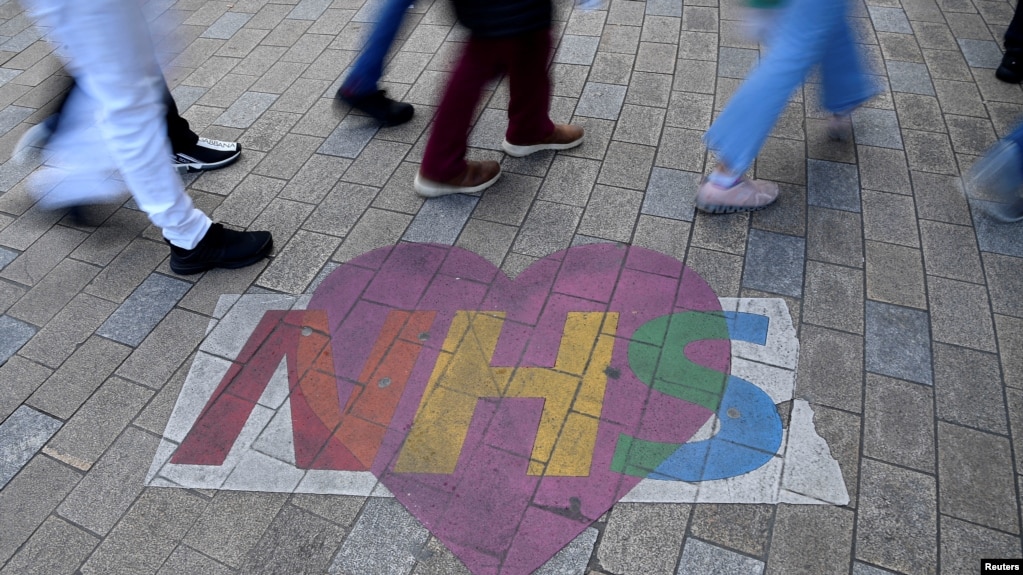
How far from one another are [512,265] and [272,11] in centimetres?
348

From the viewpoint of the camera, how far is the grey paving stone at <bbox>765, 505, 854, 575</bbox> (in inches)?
77.9

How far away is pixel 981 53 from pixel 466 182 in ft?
11.0

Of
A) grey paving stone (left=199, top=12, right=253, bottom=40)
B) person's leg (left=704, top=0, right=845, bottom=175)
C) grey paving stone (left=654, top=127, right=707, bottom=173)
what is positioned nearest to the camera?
person's leg (left=704, top=0, right=845, bottom=175)

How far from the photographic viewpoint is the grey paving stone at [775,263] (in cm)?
275

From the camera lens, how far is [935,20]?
14.0ft

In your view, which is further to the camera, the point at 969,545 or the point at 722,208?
the point at 722,208

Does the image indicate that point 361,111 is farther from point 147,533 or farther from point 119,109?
point 147,533

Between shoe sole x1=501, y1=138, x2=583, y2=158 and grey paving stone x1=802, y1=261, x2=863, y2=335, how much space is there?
138cm

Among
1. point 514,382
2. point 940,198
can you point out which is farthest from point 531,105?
point 940,198

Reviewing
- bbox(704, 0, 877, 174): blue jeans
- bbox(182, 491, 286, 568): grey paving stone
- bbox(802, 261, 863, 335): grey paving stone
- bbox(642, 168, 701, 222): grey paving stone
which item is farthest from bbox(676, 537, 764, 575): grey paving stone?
bbox(704, 0, 877, 174): blue jeans

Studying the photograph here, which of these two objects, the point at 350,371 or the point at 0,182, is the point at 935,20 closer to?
the point at 350,371

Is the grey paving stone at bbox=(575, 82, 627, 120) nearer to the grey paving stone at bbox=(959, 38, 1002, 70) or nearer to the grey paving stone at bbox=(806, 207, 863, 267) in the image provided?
the grey paving stone at bbox=(806, 207, 863, 267)

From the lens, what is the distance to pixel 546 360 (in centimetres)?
254

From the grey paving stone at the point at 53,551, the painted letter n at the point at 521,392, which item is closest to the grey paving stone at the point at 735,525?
the painted letter n at the point at 521,392
